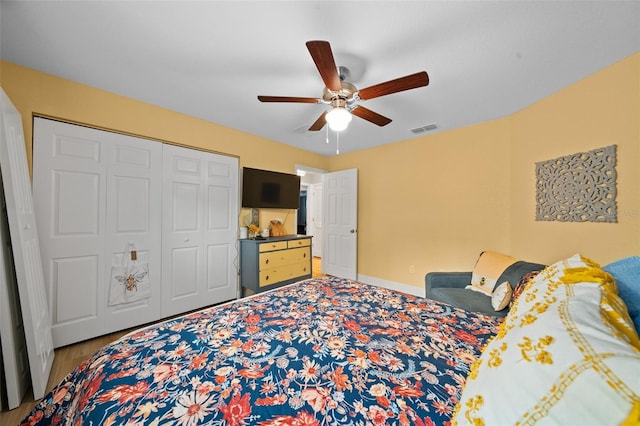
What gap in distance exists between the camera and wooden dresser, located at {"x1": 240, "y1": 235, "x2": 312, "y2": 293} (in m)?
3.07

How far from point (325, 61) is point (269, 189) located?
7.90ft

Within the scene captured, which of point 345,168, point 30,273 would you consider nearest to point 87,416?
point 30,273

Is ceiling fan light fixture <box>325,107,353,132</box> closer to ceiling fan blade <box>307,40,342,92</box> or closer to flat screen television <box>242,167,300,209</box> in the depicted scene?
ceiling fan blade <box>307,40,342,92</box>

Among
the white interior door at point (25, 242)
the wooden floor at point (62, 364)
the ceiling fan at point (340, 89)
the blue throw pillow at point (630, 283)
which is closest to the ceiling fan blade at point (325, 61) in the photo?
the ceiling fan at point (340, 89)

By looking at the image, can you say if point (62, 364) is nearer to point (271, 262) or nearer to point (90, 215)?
point (90, 215)

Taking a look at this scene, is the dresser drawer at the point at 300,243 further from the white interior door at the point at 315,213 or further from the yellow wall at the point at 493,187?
the white interior door at the point at 315,213

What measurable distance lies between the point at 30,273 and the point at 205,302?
1638 mm

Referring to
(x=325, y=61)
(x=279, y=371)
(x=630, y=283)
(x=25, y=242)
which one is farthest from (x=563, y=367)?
(x=25, y=242)

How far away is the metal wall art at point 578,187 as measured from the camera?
1800 millimetres

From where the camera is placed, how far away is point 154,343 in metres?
1.04

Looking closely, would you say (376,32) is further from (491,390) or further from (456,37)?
(491,390)

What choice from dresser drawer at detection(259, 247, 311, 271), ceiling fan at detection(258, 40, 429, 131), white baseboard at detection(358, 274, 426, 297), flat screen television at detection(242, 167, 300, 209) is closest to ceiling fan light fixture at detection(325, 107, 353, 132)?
ceiling fan at detection(258, 40, 429, 131)

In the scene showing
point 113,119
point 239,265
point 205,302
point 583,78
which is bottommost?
point 205,302

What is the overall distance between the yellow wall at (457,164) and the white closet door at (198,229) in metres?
0.27
